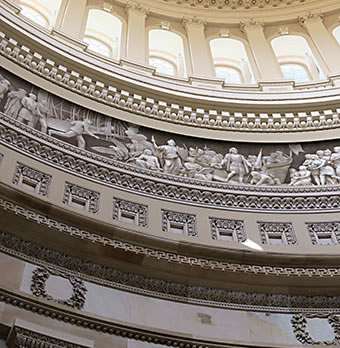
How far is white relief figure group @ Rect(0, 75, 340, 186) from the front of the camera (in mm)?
13094

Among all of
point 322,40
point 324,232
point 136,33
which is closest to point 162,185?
point 324,232

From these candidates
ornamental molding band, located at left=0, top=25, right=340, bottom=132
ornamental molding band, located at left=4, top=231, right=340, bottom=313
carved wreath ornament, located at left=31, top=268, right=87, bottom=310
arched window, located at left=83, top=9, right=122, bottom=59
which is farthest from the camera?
arched window, located at left=83, top=9, right=122, bottom=59

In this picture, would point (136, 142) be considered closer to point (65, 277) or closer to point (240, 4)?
point (65, 277)

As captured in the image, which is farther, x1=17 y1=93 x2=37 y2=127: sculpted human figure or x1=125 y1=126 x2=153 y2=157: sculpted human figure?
x1=125 y1=126 x2=153 y2=157: sculpted human figure

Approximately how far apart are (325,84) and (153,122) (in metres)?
5.28

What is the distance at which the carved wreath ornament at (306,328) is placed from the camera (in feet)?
32.5

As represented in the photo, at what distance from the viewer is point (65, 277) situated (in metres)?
9.57

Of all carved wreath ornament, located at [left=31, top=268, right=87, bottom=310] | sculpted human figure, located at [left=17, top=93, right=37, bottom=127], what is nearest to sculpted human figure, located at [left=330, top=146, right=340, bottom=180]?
sculpted human figure, located at [left=17, top=93, right=37, bottom=127]

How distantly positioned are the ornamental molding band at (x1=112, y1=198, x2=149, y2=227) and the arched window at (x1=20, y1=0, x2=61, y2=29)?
25.9 feet

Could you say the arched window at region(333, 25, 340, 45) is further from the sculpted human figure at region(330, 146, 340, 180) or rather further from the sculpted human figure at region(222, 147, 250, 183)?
the sculpted human figure at region(222, 147, 250, 183)

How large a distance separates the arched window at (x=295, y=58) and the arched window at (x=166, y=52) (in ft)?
A: 10.3

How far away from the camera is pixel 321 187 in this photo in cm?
1330

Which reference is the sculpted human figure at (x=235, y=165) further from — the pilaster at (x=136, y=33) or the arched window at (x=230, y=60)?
the arched window at (x=230, y=60)

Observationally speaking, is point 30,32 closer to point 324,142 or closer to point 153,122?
point 153,122
